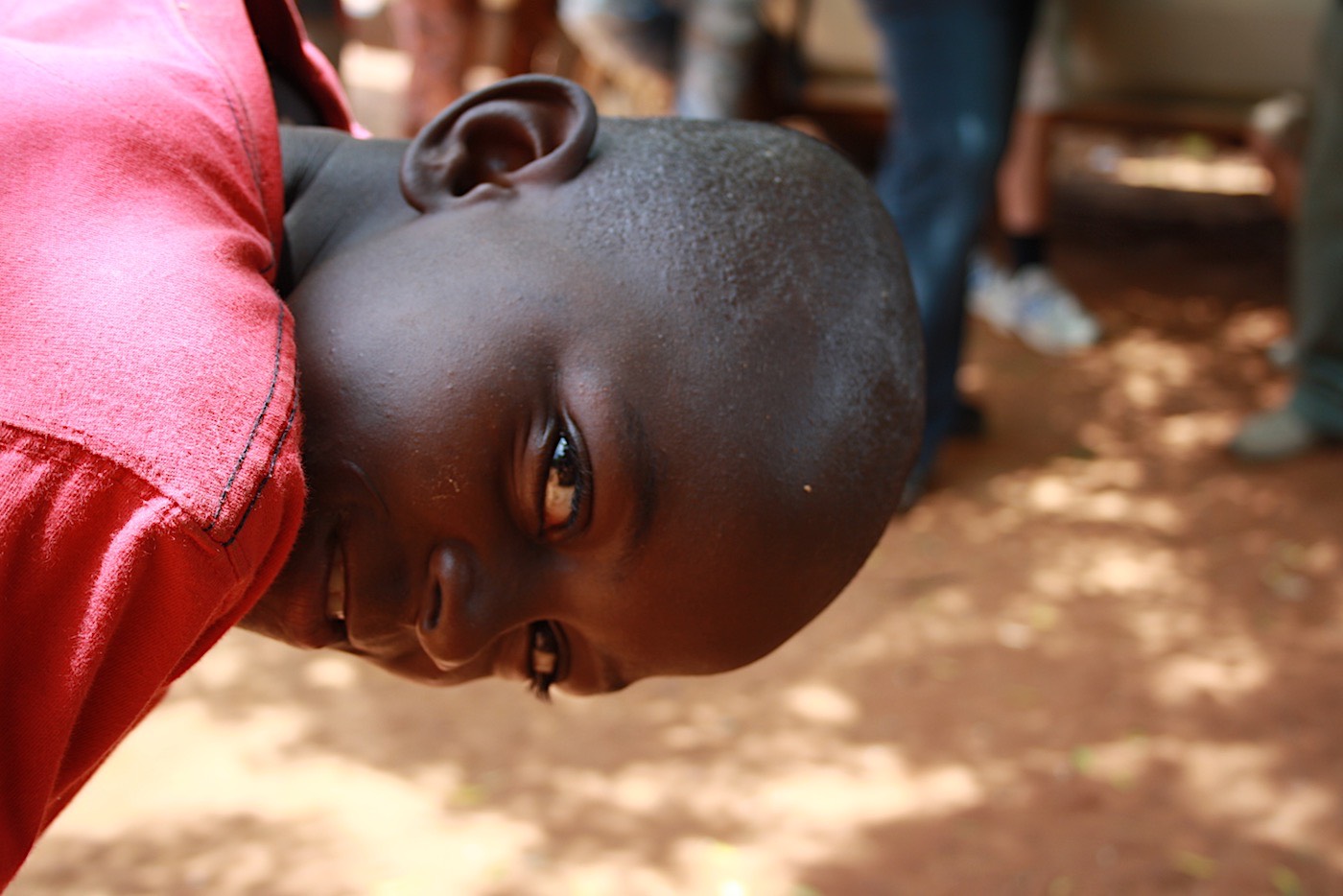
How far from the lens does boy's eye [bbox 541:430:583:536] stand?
1253 millimetres

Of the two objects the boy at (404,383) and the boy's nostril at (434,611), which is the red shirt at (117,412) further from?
the boy's nostril at (434,611)

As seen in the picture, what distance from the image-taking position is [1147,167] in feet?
31.8

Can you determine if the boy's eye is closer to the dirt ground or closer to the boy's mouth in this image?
the boy's mouth

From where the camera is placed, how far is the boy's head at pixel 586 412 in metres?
1.24

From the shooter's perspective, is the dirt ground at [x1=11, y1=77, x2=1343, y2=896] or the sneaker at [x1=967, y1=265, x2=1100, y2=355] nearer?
the dirt ground at [x1=11, y1=77, x2=1343, y2=896]

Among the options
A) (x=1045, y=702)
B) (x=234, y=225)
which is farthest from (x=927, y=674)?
(x=234, y=225)

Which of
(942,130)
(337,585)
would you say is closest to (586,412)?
(337,585)

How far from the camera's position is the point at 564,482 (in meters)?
1.26

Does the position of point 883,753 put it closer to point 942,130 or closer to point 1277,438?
point 942,130

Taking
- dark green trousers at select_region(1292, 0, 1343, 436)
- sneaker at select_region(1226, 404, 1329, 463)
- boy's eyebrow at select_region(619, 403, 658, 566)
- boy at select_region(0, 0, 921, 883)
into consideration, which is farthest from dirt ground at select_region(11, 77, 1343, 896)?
boy's eyebrow at select_region(619, 403, 658, 566)

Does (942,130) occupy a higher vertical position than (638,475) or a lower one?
lower

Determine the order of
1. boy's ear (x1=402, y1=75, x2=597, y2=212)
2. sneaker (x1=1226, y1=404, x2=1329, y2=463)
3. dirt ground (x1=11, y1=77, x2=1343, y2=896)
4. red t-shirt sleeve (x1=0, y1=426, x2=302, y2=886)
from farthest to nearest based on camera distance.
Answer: sneaker (x1=1226, y1=404, x2=1329, y2=463), dirt ground (x1=11, y1=77, x2=1343, y2=896), boy's ear (x1=402, y1=75, x2=597, y2=212), red t-shirt sleeve (x1=0, y1=426, x2=302, y2=886)

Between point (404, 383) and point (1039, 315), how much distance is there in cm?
503

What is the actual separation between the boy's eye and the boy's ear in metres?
0.32
